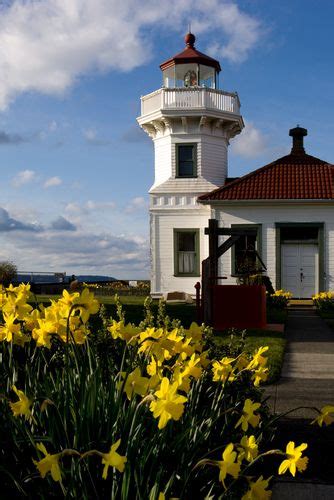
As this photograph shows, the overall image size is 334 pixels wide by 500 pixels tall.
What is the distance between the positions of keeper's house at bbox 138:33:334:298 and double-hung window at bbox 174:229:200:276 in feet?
0.14

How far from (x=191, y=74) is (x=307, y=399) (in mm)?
22391

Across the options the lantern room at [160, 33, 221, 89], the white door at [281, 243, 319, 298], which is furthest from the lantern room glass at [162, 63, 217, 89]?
the white door at [281, 243, 319, 298]

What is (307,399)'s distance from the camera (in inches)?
287

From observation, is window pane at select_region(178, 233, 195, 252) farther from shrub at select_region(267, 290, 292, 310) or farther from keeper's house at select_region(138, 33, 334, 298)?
shrub at select_region(267, 290, 292, 310)

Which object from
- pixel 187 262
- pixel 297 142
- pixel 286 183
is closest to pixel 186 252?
pixel 187 262

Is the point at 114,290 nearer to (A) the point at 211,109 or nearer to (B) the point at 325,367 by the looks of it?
(A) the point at 211,109

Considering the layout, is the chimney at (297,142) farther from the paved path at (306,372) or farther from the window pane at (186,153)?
the paved path at (306,372)

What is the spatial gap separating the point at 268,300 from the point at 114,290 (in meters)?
11.9

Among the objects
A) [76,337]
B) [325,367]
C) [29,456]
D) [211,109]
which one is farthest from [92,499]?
[211,109]

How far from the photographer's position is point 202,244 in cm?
2564

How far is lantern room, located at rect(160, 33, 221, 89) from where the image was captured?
2708 centimetres

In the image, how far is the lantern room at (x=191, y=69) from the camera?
27078 mm

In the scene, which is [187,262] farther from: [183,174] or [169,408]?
[169,408]

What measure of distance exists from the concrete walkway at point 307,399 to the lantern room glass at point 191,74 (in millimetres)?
15159
